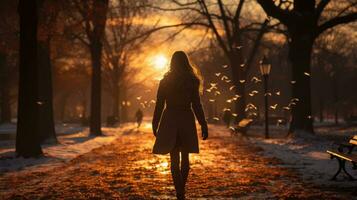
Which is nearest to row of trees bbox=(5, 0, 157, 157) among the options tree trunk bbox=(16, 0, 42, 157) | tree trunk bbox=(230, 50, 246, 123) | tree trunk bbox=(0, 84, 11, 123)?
tree trunk bbox=(16, 0, 42, 157)

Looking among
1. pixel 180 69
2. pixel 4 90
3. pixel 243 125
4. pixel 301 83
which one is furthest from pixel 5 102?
pixel 180 69

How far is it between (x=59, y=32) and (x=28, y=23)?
5401 mm

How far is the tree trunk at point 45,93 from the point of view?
19844 mm

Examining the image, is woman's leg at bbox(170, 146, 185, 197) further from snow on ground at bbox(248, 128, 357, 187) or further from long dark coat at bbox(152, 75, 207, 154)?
snow on ground at bbox(248, 128, 357, 187)

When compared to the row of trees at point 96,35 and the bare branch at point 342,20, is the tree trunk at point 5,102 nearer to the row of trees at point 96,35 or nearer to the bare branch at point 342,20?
the row of trees at point 96,35

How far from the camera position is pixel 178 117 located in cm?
712

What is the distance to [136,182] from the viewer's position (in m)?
9.62

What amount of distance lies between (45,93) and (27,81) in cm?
606

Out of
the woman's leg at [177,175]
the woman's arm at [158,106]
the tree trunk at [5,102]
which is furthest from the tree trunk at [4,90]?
the woman's leg at [177,175]

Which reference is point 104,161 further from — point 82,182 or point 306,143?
point 306,143

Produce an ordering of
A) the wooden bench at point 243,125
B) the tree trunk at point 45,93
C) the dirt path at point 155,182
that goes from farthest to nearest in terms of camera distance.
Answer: the wooden bench at point 243,125, the tree trunk at point 45,93, the dirt path at point 155,182

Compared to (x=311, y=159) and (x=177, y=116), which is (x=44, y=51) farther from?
(x=177, y=116)

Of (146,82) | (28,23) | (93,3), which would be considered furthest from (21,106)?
(146,82)

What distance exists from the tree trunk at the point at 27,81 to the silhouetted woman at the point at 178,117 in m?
7.82
